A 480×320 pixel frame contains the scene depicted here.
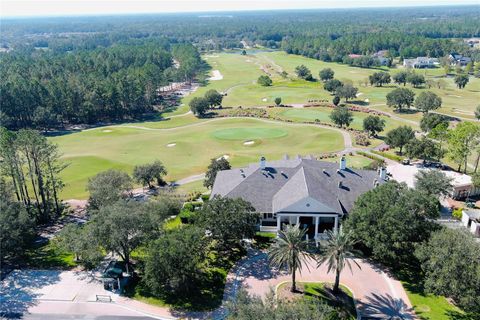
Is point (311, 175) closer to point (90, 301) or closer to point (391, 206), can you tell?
point (391, 206)

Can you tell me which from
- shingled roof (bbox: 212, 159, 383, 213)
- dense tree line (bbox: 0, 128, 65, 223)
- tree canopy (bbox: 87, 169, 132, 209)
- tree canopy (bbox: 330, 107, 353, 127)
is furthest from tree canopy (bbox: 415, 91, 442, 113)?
dense tree line (bbox: 0, 128, 65, 223)

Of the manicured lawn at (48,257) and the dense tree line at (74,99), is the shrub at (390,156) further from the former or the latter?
the dense tree line at (74,99)

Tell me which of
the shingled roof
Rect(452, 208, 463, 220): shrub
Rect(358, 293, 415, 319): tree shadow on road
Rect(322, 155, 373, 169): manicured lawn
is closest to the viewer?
Rect(358, 293, 415, 319): tree shadow on road

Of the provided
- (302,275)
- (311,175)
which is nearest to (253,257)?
(302,275)

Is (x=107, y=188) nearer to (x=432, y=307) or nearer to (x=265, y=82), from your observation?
(x=432, y=307)

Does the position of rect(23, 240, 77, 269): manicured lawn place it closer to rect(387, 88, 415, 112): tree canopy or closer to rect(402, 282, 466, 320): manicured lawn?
rect(402, 282, 466, 320): manicured lawn

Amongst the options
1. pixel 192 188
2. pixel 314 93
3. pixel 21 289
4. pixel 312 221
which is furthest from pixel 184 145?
pixel 314 93
